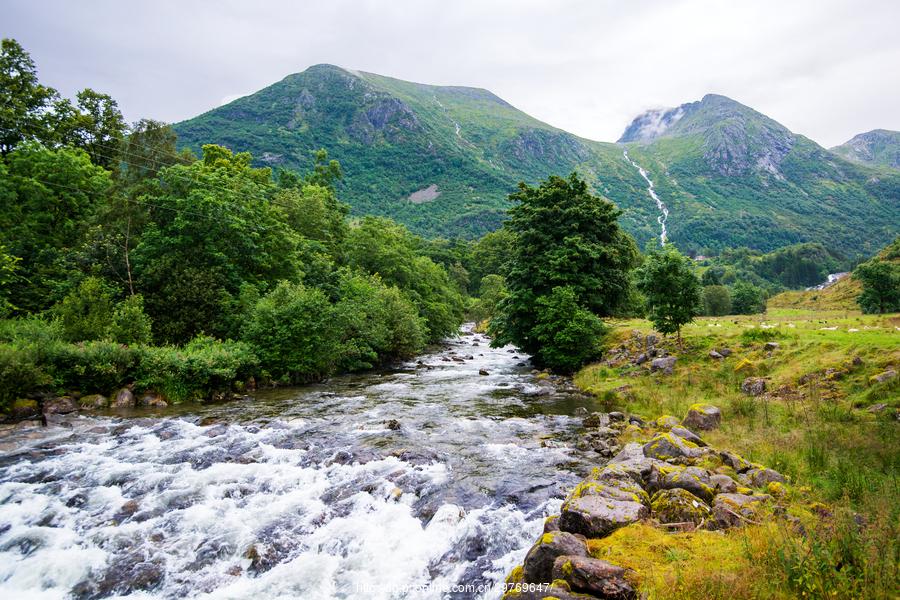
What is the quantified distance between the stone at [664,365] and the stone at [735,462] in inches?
428

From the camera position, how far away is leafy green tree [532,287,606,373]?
26.9 m

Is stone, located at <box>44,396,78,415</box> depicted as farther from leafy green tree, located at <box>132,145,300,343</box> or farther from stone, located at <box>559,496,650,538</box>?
stone, located at <box>559,496,650,538</box>

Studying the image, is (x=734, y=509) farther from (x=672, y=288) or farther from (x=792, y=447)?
(x=672, y=288)

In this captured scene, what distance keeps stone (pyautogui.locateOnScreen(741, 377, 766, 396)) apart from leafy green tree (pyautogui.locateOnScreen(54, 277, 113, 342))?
94.7ft

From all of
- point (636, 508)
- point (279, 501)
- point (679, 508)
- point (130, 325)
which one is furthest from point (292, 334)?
point (679, 508)

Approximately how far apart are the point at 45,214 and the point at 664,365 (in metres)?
41.8

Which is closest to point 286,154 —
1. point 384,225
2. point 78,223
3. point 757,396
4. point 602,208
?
point 384,225

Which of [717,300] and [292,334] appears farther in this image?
[717,300]

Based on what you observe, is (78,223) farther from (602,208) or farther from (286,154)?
(286,154)

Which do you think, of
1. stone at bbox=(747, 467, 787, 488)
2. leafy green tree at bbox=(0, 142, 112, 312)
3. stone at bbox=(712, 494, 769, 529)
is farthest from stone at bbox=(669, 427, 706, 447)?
leafy green tree at bbox=(0, 142, 112, 312)

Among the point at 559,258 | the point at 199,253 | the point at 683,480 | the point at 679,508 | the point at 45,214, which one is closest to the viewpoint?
the point at 679,508

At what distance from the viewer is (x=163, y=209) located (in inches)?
1170

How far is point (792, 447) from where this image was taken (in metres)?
11.6

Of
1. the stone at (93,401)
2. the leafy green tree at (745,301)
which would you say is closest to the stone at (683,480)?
the stone at (93,401)
